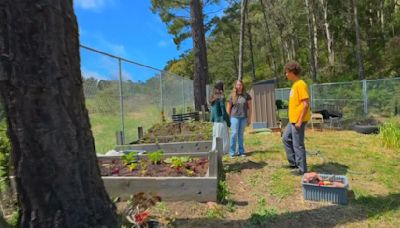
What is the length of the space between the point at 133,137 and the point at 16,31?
6706mm

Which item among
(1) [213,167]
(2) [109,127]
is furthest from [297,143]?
(2) [109,127]

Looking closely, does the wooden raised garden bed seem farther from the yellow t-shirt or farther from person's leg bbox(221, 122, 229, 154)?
person's leg bbox(221, 122, 229, 154)

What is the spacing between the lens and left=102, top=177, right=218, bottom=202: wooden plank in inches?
185

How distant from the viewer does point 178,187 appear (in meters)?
4.72

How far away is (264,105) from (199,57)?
4.36m

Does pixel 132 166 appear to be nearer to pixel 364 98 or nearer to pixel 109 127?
pixel 109 127

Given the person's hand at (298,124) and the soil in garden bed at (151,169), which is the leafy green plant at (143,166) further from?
the person's hand at (298,124)

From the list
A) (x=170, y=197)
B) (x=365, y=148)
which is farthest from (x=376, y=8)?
(x=170, y=197)

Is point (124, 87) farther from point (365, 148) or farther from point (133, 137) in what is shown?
point (365, 148)

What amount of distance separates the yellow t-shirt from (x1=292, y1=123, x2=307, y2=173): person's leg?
16 centimetres

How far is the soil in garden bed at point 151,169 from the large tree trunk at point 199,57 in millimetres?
10903

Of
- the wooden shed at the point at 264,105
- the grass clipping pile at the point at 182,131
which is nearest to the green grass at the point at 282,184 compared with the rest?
the grass clipping pile at the point at 182,131

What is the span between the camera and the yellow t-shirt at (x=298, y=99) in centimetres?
602

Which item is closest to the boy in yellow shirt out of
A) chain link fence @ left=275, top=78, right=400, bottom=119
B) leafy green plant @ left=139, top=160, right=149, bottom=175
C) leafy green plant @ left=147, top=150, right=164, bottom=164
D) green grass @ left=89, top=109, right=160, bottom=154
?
leafy green plant @ left=147, top=150, right=164, bottom=164
